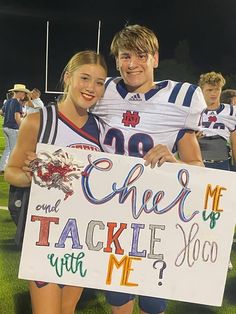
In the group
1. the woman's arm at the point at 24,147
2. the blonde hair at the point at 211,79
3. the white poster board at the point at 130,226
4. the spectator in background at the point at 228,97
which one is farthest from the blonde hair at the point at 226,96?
the woman's arm at the point at 24,147

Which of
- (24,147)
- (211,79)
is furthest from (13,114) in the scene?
(24,147)

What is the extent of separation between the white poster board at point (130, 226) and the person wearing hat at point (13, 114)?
1.98 feet

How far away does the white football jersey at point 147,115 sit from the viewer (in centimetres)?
182

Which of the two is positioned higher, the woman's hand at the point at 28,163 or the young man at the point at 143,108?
the young man at the point at 143,108

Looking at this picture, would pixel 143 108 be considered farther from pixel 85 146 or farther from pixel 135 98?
pixel 85 146

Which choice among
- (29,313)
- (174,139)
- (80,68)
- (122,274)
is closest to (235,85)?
(174,139)

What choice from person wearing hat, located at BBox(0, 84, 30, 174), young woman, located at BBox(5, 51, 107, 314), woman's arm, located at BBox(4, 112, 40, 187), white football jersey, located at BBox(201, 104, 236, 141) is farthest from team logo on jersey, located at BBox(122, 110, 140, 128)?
white football jersey, located at BBox(201, 104, 236, 141)

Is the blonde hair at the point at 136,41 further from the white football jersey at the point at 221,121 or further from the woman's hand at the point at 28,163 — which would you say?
the white football jersey at the point at 221,121

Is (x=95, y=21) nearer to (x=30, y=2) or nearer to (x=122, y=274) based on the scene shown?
(x=30, y=2)

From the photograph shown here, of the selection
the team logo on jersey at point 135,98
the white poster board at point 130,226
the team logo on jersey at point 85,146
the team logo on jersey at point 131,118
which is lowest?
the white poster board at point 130,226

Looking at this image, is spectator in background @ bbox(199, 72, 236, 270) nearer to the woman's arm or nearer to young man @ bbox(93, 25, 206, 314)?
young man @ bbox(93, 25, 206, 314)

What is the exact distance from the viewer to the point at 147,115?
1845 mm

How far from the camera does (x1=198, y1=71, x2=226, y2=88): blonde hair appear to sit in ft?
7.40

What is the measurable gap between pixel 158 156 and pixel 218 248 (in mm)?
374
